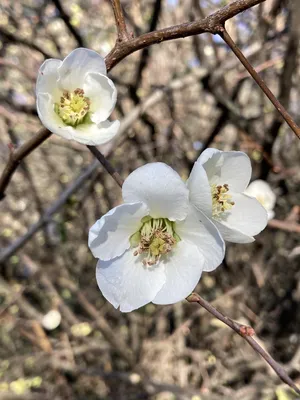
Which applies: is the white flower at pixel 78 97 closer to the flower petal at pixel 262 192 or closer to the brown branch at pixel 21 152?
the brown branch at pixel 21 152

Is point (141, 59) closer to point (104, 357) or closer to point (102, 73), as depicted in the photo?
point (102, 73)

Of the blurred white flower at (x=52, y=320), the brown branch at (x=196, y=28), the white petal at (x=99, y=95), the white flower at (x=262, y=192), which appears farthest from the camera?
the blurred white flower at (x=52, y=320)

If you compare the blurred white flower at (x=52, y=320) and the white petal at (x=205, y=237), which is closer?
the white petal at (x=205, y=237)

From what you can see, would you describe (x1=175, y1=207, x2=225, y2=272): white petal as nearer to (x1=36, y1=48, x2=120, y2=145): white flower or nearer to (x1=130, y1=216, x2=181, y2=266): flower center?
(x1=130, y1=216, x2=181, y2=266): flower center

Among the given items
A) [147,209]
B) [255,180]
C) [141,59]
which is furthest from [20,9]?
[147,209]

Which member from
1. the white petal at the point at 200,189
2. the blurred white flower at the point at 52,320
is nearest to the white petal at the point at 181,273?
the white petal at the point at 200,189

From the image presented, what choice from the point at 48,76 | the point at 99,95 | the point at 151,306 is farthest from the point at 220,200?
the point at 151,306

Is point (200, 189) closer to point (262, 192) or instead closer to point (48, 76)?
point (48, 76)
